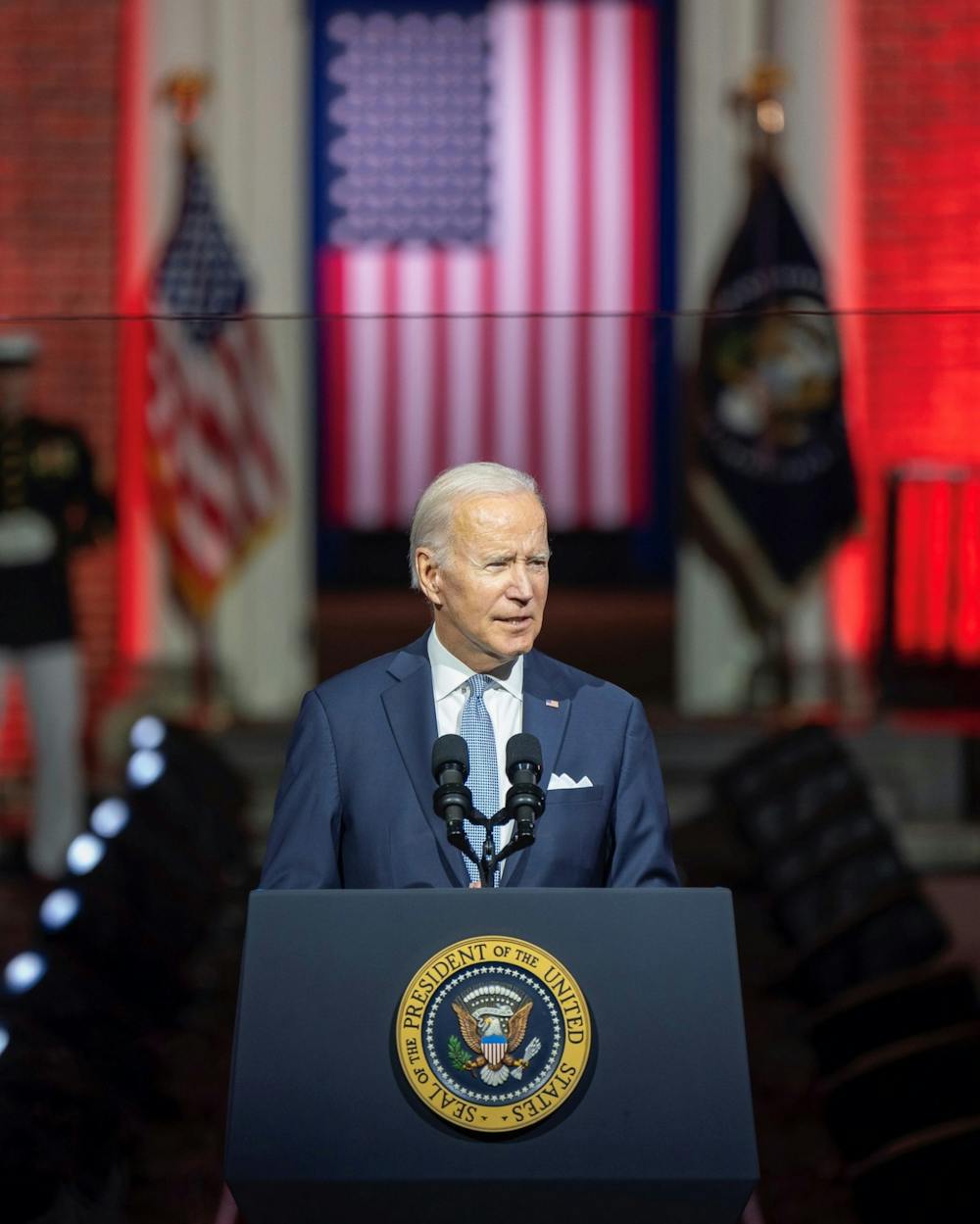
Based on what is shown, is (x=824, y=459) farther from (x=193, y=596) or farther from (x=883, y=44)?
(x=193, y=596)

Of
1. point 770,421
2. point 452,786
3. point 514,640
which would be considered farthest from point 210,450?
point 452,786

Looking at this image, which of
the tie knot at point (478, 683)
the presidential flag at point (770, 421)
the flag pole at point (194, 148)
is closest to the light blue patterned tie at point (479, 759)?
the tie knot at point (478, 683)

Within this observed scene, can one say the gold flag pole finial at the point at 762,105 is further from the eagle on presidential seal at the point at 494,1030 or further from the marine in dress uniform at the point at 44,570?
the eagle on presidential seal at the point at 494,1030

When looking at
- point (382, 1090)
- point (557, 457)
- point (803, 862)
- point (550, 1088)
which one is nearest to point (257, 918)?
point (382, 1090)

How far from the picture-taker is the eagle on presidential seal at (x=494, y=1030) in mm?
2076

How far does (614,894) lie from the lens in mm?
2104

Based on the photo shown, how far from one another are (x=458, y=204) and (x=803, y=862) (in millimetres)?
4551

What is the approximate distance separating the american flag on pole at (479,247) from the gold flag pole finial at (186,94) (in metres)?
0.70

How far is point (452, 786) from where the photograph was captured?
2.17 meters

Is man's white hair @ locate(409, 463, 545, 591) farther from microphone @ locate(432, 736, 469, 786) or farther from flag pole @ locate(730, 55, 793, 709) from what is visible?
flag pole @ locate(730, 55, 793, 709)

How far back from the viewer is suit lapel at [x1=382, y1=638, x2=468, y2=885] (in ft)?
7.58

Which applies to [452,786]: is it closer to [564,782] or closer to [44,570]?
[564,782]

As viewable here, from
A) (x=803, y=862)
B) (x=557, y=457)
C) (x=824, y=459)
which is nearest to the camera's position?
(x=803, y=862)

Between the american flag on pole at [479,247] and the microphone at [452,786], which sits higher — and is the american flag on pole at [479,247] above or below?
above
